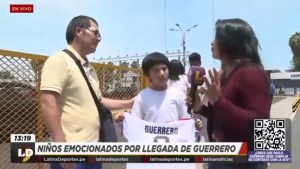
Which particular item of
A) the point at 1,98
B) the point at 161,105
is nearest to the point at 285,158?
the point at 161,105

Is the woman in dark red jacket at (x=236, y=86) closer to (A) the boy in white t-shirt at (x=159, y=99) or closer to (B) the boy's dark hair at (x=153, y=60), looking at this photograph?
(A) the boy in white t-shirt at (x=159, y=99)

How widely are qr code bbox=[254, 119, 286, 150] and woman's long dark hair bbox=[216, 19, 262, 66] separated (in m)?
0.38

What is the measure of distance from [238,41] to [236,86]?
0.28 m

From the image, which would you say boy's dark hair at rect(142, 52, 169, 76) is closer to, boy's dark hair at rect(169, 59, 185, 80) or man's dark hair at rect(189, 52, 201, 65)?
boy's dark hair at rect(169, 59, 185, 80)

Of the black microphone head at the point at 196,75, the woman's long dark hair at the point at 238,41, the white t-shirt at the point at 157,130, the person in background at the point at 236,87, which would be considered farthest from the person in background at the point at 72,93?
the woman's long dark hair at the point at 238,41

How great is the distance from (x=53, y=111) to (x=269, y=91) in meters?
1.44

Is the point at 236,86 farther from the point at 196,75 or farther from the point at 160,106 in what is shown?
the point at 160,106

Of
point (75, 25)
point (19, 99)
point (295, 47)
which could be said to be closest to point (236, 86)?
point (75, 25)

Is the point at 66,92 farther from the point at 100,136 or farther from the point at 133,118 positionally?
the point at 133,118

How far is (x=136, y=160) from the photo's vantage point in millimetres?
3123

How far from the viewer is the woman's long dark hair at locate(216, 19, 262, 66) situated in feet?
8.59

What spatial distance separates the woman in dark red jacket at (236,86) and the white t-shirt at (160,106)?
109cm

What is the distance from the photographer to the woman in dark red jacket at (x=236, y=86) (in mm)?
2479

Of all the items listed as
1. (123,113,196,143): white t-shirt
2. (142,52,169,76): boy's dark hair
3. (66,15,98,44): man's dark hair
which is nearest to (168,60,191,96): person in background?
(142,52,169,76): boy's dark hair
